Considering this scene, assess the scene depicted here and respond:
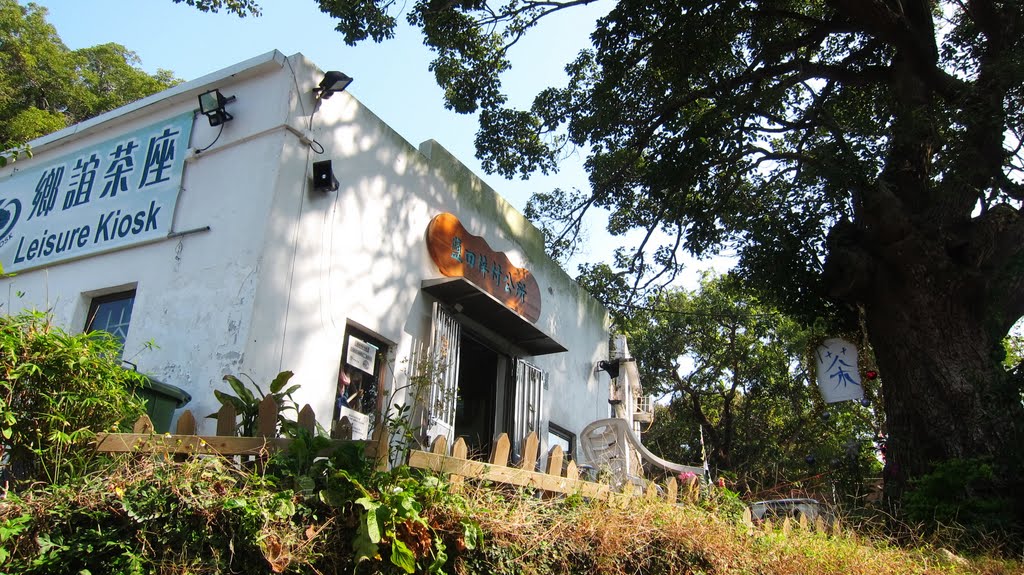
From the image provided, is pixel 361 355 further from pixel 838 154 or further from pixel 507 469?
pixel 838 154

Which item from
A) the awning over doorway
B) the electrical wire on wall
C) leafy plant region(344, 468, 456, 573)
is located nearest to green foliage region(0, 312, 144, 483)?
leafy plant region(344, 468, 456, 573)

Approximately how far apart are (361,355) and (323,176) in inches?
66.2

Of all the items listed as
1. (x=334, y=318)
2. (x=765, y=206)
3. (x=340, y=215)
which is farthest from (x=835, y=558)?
(x=765, y=206)

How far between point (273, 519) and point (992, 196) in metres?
8.80

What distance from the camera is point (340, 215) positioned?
7125 millimetres

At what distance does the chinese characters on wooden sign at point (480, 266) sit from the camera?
8336 millimetres

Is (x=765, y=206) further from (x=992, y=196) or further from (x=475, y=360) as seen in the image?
(x=475, y=360)

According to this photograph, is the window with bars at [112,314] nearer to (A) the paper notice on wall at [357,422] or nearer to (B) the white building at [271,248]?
(B) the white building at [271,248]

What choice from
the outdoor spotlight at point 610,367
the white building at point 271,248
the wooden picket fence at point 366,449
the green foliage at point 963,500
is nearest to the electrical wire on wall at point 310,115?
the white building at point 271,248

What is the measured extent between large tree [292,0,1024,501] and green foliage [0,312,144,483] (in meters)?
7.08

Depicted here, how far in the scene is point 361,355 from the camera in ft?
23.4

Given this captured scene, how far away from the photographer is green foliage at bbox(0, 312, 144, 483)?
3.51 metres

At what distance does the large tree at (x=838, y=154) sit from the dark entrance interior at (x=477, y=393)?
10.7 ft

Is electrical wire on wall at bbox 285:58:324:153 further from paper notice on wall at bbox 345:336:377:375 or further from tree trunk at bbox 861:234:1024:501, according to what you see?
tree trunk at bbox 861:234:1024:501
